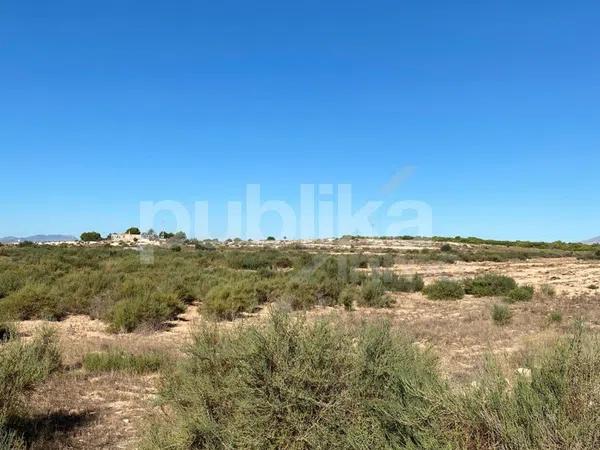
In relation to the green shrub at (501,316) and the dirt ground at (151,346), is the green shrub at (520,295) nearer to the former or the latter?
the dirt ground at (151,346)

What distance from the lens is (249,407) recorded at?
400 cm

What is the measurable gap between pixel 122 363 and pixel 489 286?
1913cm

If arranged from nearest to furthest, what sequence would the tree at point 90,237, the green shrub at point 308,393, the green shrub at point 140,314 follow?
the green shrub at point 308,393 → the green shrub at point 140,314 → the tree at point 90,237

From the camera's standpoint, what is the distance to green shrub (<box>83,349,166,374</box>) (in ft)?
28.7

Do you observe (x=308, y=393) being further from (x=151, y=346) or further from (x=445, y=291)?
(x=445, y=291)

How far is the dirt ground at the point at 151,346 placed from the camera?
19.7 feet

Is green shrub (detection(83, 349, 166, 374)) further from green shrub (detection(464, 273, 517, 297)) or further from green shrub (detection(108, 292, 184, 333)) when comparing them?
green shrub (detection(464, 273, 517, 297))

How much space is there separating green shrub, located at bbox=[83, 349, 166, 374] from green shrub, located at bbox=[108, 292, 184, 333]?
4340 millimetres

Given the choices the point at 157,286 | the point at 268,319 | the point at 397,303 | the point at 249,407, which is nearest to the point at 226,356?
the point at 268,319

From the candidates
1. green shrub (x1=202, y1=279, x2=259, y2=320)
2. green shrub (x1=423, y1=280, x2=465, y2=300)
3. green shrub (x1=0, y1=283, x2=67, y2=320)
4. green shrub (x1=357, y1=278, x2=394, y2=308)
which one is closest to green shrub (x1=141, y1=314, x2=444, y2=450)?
green shrub (x1=202, y1=279, x2=259, y2=320)

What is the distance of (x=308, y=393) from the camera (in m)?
3.99

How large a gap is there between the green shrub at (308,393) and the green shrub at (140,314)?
9.07 meters

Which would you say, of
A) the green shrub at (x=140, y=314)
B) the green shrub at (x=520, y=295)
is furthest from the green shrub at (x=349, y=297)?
the green shrub at (x=140, y=314)

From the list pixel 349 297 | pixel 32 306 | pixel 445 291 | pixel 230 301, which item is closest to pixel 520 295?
pixel 445 291
